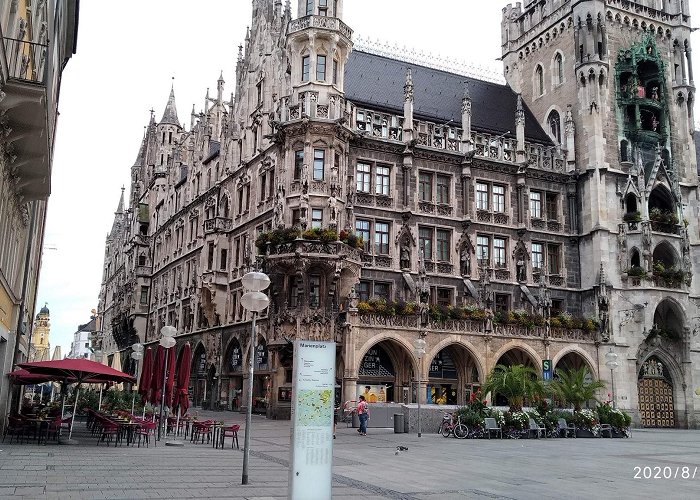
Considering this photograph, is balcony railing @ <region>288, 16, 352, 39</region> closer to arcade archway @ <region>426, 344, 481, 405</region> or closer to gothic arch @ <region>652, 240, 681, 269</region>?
arcade archway @ <region>426, 344, 481, 405</region>

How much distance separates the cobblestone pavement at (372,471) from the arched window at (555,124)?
30.6 meters

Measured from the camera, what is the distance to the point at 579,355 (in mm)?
44094

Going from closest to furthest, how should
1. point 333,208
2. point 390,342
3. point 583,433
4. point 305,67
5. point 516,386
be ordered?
point 516,386
point 583,433
point 333,208
point 390,342
point 305,67

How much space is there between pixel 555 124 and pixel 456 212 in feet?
42.2

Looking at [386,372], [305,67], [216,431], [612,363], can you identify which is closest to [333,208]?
[305,67]

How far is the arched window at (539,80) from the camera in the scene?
53.4 metres

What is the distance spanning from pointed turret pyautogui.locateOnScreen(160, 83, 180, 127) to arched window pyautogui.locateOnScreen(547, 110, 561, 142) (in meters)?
43.9

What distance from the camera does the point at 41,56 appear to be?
70.4 ft

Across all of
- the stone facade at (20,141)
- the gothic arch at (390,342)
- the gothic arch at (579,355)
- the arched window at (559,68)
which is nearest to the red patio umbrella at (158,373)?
the stone facade at (20,141)

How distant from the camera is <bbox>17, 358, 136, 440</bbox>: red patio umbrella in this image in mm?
20812

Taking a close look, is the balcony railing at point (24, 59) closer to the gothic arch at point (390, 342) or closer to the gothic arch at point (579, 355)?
the gothic arch at point (390, 342)

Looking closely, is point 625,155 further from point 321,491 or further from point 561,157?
point 321,491

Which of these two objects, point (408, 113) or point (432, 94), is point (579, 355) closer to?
point (408, 113)

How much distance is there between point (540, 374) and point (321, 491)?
112ft
